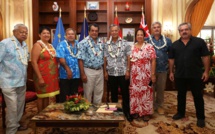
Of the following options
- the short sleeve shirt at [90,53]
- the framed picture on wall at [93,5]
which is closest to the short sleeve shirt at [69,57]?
the short sleeve shirt at [90,53]

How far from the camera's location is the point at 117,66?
9.48 feet

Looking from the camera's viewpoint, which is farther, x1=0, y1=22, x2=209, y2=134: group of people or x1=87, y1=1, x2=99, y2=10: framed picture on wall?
x1=87, y1=1, x2=99, y2=10: framed picture on wall

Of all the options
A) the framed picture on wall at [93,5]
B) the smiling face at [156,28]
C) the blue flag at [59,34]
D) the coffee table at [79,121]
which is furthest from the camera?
the framed picture on wall at [93,5]

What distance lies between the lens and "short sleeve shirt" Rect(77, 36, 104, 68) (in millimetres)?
2846

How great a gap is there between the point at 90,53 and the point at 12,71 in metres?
1.08

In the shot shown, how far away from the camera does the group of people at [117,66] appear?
2705 mm

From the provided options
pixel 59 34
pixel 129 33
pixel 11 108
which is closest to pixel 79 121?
pixel 11 108

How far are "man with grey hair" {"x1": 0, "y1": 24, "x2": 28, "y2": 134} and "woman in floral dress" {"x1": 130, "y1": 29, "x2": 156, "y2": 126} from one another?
1.57 meters

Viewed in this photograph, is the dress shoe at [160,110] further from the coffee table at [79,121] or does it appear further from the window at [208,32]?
the window at [208,32]

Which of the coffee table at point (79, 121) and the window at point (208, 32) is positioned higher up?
the window at point (208, 32)

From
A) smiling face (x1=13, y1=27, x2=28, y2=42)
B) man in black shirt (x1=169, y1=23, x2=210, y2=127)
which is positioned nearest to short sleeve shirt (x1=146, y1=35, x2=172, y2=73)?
man in black shirt (x1=169, y1=23, x2=210, y2=127)

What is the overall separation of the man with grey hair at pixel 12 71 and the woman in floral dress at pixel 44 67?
0.57 ft

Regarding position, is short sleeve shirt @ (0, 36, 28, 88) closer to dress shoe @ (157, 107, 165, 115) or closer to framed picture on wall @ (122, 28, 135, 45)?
dress shoe @ (157, 107, 165, 115)

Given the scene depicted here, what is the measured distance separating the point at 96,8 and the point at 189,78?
3.99 meters
